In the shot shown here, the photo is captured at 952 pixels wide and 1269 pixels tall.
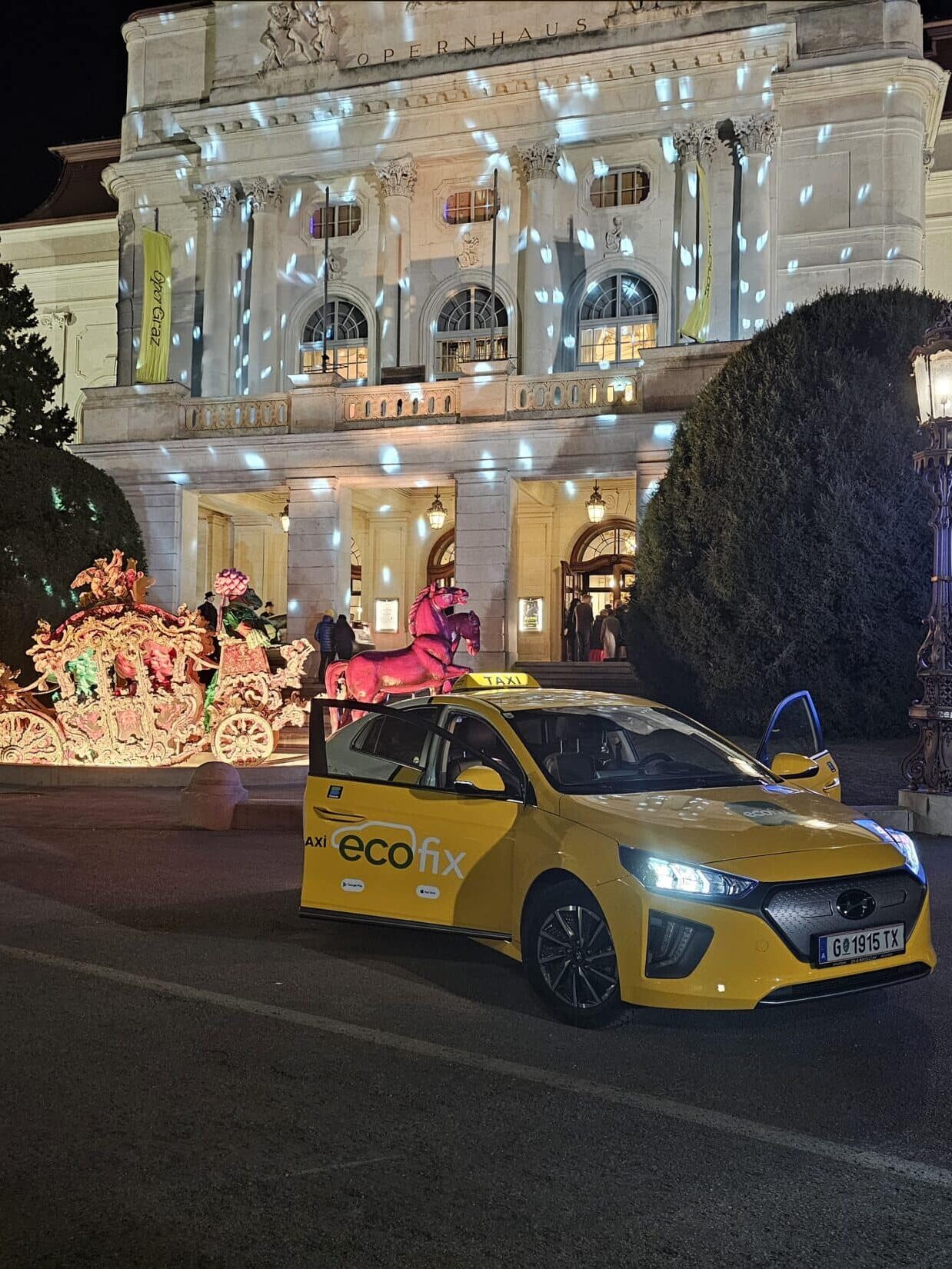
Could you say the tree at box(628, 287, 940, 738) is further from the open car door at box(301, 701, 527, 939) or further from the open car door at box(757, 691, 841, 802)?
the open car door at box(301, 701, 527, 939)

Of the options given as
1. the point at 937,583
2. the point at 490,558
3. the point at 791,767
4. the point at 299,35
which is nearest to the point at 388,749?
the point at 791,767

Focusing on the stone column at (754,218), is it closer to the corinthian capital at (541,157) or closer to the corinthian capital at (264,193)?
the corinthian capital at (541,157)

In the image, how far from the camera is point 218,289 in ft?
127

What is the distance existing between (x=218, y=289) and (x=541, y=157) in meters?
10.9

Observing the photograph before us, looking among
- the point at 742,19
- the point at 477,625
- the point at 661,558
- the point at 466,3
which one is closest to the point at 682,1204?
the point at 477,625

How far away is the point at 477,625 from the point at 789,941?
36.3ft

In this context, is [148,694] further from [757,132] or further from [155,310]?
[757,132]

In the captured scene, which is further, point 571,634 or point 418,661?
point 571,634

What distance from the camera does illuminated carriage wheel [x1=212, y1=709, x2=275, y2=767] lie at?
16.7m

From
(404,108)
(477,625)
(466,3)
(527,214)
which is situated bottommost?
(477,625)

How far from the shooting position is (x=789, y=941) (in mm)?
5152

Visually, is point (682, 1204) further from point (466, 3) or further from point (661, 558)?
point (466, 3)

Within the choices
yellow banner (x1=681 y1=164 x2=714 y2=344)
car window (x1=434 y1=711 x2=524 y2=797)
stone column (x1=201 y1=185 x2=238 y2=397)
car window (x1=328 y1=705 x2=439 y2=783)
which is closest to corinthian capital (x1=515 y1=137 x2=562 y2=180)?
yellow banner (x1=681 y1=164 x2=714 y2=344)

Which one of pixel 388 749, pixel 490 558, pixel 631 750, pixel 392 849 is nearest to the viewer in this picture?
pixel 392 849
